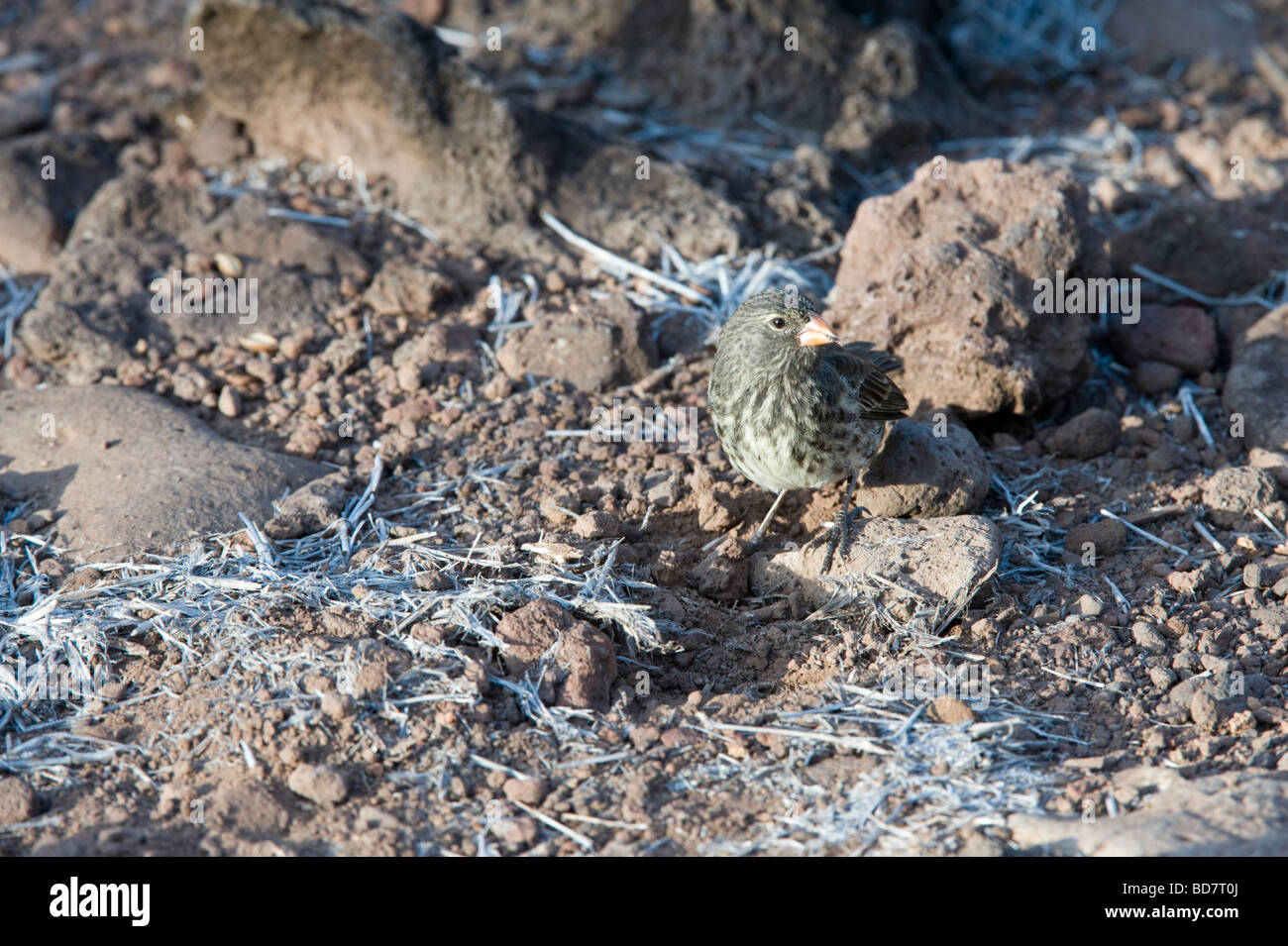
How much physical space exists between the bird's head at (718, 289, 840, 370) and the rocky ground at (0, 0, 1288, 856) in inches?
28.8

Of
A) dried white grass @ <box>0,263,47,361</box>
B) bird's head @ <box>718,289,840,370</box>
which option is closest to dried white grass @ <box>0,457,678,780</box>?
bird's head @ <box>718,289,840,370</box>

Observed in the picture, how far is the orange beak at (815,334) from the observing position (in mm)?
4746

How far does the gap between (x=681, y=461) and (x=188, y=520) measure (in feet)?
7.24

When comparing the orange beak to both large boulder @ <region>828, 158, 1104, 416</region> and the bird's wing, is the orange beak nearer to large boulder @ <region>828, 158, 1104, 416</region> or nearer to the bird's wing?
the bird's wing

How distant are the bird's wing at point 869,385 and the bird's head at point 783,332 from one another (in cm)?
13

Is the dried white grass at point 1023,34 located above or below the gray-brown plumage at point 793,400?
above

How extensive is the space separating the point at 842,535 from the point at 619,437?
1.31 metres

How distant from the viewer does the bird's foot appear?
487 cm

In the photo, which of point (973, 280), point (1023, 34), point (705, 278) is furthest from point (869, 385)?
point (1023, 34)

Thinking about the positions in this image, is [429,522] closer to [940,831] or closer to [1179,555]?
[940,831]

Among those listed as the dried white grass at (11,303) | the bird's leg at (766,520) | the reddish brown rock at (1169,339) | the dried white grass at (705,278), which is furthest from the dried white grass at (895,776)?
the dried white grass at (11,303)

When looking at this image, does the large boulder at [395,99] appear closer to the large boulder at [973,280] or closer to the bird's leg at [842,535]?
the large boulder at [973,280]

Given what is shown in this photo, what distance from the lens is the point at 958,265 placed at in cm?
566
